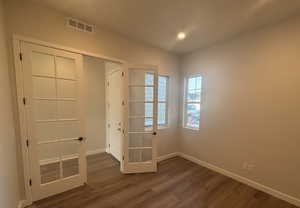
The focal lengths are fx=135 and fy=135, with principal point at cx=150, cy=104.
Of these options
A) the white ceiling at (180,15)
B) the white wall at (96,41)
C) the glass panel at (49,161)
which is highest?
the white ceiling at (180,15)

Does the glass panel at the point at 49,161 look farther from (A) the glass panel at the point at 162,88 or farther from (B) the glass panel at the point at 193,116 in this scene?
(B) the glass panel at the point at 193,116

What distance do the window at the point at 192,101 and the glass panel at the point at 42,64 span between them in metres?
3.05

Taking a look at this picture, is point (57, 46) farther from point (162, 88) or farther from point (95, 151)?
point (95, 151)

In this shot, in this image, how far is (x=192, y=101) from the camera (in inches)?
144

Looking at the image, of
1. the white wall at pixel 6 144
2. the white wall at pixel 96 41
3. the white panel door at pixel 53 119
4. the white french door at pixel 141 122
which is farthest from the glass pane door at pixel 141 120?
the white wall at pixel 6 144

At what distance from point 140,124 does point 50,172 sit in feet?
5.74

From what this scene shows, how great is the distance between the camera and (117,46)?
2.73 meters

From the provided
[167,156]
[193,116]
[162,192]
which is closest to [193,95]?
[193,116]

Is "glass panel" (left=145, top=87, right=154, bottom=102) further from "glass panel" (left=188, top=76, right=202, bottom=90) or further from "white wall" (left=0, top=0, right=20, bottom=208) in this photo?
"white wall" (left=0, top=0, right=20, bottom=208)

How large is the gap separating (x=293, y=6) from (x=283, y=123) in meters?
1.71

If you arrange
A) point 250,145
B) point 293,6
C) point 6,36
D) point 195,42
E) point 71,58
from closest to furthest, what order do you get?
1. point 6,36
2. point 293,6
3. point 71,58
4. point 250,145
5. point 195,42

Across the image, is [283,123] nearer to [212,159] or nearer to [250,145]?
[250,145]

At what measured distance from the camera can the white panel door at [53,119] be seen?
1973mm

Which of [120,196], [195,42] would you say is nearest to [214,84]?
[195,42]
